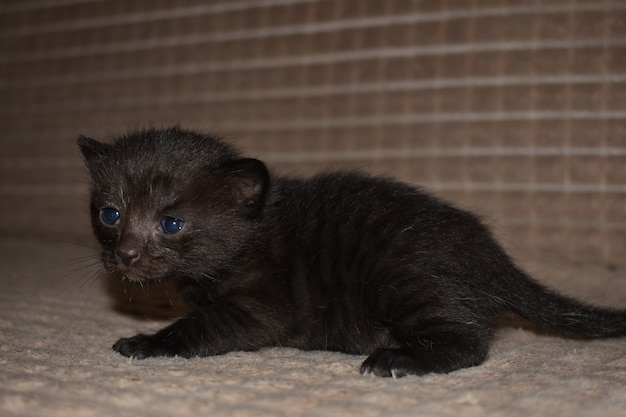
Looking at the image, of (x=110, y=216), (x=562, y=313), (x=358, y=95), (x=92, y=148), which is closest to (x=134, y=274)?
(x=110, y=216)

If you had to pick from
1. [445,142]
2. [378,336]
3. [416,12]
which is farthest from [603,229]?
[378,336]

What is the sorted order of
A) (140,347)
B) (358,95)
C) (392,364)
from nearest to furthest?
(392,364) → (140,347) → (358,95)

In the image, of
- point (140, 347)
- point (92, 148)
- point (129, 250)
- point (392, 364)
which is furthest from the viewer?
point (92, 148)

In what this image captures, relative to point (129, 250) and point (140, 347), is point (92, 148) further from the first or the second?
point (140, 347)

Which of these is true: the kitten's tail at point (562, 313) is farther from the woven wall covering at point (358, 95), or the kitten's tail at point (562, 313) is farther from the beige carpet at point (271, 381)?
the woven wall covering at point (358, 95)

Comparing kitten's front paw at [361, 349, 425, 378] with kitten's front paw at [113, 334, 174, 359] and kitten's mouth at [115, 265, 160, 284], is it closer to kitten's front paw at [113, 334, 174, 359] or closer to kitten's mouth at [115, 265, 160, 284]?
kitten's front paw at [113, 334, 174, 359]

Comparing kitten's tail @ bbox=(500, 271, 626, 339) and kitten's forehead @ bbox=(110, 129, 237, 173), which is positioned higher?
kitten's forehead @ bbox=(110, 129, 237, 173)

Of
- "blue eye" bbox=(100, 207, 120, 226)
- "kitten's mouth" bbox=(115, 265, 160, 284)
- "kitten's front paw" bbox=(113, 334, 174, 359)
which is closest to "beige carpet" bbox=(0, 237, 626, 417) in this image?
"kitten's front paw" bbox=(113, 334, 174, 359)
